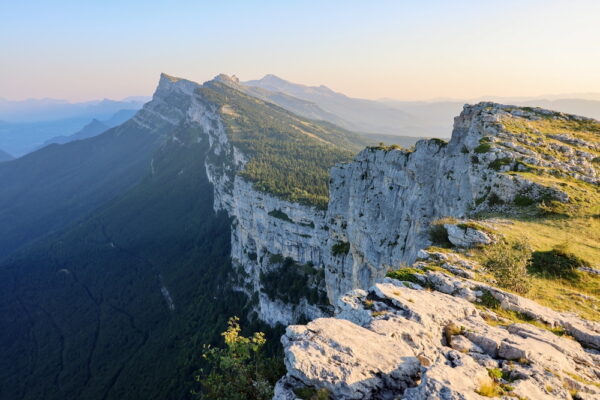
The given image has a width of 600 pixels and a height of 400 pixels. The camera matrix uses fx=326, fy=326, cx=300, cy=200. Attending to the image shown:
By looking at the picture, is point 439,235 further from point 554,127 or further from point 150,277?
point 150,277

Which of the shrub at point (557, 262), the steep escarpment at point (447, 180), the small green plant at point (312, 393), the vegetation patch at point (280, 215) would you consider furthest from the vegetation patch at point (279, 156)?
the small green plant at point (312, 393)

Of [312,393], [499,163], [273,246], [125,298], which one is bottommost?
[125,298]

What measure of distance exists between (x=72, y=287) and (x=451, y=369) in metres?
165

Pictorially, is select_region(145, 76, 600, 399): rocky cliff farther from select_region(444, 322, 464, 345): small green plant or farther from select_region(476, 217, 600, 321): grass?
select_region(476, 217, 600, 321): grass

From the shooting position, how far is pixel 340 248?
60438mm

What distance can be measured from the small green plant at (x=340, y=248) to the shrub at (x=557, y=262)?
4155 centimetres

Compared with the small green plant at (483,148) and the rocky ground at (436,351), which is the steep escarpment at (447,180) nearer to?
the small green plant at (483,148)

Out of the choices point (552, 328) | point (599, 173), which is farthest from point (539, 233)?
point (599, 173)

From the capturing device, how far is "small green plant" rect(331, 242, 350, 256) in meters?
59.2

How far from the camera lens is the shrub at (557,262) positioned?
55.6 ft

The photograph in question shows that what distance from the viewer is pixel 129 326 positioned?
108375 mm

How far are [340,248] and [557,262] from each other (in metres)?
43.9

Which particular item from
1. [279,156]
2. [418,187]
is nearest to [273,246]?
[279,156]

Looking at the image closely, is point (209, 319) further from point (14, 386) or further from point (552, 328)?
point (552, 328)
